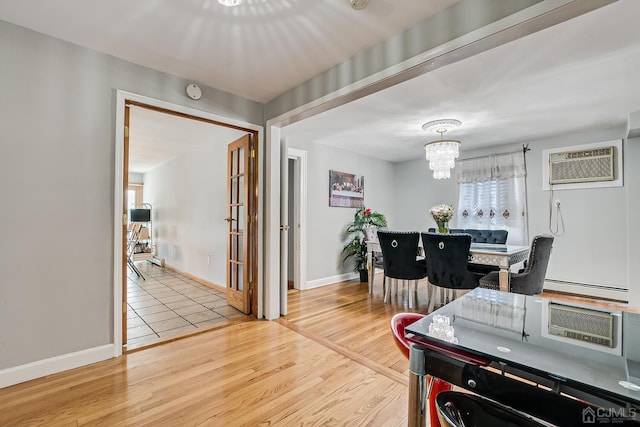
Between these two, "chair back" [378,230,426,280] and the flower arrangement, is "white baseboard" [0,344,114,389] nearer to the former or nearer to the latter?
"chair back" [378,230,426,280]

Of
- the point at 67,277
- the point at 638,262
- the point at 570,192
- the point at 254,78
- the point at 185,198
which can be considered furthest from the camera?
the point at 185,198

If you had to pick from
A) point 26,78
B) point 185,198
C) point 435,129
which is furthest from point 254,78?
point 185,198

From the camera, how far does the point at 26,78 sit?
193cm

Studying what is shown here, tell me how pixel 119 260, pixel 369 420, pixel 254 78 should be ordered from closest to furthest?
pixel 369 420 → pixel 119 260 → pixel 254 78

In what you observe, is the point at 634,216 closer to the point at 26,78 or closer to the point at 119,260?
the point at 119,260

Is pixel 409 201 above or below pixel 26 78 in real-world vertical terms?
below

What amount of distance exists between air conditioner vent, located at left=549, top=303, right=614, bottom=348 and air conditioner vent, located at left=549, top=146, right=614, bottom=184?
3.96 m

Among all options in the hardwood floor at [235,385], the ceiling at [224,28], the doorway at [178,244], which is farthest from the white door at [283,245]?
the ceiling at [224,28]

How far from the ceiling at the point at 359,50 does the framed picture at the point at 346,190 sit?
1.39m

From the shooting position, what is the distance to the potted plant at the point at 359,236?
16.2 feet

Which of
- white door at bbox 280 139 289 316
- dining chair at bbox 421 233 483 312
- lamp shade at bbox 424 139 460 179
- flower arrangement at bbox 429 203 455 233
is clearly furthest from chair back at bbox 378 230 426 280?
white door at bbox 280 139 289 316

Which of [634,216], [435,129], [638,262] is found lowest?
[638,262]

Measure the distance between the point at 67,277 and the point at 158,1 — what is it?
1.92m

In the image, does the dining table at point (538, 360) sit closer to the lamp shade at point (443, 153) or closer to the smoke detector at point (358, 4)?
the smoke detector at point (358, 4)
